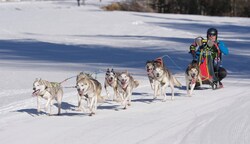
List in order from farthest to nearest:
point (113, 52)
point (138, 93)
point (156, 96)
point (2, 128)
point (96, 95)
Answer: point (113, 52)
point (138, 93)
point (156, 96)
point (96, 95)
point (2, 128)

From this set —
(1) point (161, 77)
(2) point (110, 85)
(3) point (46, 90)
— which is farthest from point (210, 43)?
(3) point (46, 90)

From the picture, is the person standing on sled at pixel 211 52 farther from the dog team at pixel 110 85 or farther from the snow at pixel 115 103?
the dog team at pixel 110 85

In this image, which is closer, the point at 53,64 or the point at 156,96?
the point at 156,96

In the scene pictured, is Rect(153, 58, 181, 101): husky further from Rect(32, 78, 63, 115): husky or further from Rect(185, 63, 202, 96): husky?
Rect(32, 78, 63, 115): husky

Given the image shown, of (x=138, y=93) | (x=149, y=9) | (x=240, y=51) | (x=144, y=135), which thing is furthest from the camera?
(x=149, y=9)

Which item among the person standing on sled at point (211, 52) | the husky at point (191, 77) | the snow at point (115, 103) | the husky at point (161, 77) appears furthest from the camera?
the person standing on sled at point (211, 52)

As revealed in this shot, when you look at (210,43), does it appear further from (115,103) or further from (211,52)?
(115,103)

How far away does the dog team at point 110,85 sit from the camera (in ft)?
29.6

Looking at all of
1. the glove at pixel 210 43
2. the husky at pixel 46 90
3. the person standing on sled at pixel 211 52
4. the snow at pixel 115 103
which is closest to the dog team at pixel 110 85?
the husky at pixel 46 90

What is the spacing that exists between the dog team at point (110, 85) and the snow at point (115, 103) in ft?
0.63

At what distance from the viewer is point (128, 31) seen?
3538cm

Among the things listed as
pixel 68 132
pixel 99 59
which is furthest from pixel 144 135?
pixel 99 59

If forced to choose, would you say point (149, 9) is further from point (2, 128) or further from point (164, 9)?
point (2, 128)

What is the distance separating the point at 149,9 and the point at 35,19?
2389cm
